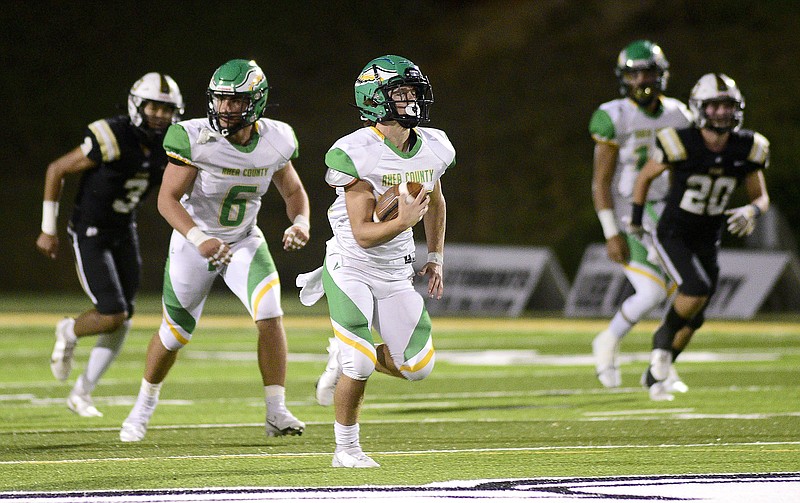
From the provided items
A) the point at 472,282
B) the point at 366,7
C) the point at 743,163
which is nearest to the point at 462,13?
the point at 366,7

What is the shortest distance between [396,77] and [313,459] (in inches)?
58.7

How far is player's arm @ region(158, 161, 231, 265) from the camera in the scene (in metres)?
5.83

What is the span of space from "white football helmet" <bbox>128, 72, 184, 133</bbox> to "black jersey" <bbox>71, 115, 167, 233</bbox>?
14cm

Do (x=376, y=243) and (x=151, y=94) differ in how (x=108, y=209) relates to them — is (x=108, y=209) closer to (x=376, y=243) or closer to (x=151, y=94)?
(x=151, y=94)

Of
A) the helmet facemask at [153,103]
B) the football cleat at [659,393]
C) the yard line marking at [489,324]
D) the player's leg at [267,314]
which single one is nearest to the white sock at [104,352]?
the helmet facemask at [153,103]

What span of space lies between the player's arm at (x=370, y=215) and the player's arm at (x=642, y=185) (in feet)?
10.0

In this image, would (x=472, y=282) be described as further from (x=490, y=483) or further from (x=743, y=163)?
(x=490, y=483)

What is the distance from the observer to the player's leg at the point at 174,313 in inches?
242

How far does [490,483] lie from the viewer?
459 cm

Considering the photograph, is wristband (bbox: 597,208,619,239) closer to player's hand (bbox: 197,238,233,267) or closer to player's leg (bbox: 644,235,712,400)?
player's leg (bbox: 644,235,712,400)

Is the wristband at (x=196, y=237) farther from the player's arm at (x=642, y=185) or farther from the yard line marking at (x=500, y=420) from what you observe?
the player's arm at (x=642, y=185)

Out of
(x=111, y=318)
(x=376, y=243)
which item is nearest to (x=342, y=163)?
(x=376, y=243)

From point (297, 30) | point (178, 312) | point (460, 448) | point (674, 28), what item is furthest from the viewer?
point (297, 30)

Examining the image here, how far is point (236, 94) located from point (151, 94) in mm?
1113
